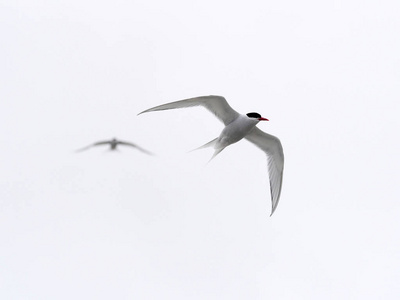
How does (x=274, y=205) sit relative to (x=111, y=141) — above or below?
below

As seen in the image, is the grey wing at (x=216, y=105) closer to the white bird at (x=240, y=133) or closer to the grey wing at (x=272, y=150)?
the white bird at (x=240, y=133)

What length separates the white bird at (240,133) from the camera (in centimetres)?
1900

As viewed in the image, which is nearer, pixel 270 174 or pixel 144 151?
pixel 270 174

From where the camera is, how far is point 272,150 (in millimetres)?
21844

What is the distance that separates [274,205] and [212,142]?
254 centimetres

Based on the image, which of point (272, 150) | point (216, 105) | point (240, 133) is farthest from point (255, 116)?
point (272, 150)

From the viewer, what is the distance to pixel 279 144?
21.8m

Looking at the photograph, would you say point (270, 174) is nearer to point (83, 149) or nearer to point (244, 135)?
point (244, 135)

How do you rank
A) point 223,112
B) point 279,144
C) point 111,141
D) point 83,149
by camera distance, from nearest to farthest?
point 223,112 → point 279,144 → point 83,149 → point 111,141

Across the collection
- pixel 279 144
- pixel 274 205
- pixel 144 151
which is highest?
pixel 144 151

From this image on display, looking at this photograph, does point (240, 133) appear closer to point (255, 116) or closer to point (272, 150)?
point (255, 116)

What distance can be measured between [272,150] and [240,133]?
203cm

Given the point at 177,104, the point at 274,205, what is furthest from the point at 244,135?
the point at 177,104

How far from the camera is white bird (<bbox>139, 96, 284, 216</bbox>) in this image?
18995 millimetres
